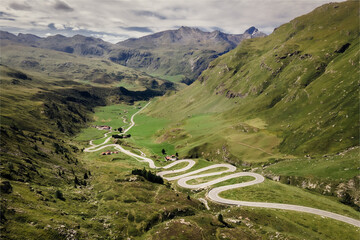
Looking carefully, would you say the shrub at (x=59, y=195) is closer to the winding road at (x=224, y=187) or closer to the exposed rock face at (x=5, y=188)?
the exposed rock face at (x=5, y=188)

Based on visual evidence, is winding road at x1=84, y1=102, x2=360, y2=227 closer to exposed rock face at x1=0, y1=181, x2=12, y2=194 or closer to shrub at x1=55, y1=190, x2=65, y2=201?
shrub at x1=55, y1=190, x2=65, y2=201

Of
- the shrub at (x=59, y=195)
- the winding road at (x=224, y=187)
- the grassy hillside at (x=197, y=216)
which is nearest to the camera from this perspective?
the grassy hillside at (x=197, y=216)

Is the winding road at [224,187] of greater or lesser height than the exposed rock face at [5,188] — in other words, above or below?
below

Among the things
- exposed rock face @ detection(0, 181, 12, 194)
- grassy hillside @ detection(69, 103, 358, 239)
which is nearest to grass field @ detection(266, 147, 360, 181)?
grassy hillside @ detection(69, 103, 358, 239)

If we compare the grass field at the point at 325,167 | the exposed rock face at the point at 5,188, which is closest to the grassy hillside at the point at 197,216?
the grass field at the point at 325,167

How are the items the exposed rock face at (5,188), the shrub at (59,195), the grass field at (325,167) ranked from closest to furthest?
the exposed rock face at (5,188) < the shrub at (59,195) < the grass field at (325,167)

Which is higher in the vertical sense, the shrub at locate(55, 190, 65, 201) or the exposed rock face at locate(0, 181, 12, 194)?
the exposed rock face at locate(0, 181, 12, 194)

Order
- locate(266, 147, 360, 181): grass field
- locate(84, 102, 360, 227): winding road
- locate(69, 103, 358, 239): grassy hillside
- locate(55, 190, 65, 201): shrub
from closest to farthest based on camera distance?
locate(69, 103, 358, 239): grassy hillside
locate(55, 190, 65, 201): shrub
locate(84, 102, 360, 227): winding road
locate(266, 147, 360, 181): grass field

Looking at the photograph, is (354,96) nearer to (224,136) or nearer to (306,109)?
(306,109)

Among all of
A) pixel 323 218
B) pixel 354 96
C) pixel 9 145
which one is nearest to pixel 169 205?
pixel 323 218

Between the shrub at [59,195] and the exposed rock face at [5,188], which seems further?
the shrub at [59,195]

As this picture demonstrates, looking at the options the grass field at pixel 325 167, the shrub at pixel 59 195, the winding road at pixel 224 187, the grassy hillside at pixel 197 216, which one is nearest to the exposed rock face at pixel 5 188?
A: the shrub at pixel 59 195
